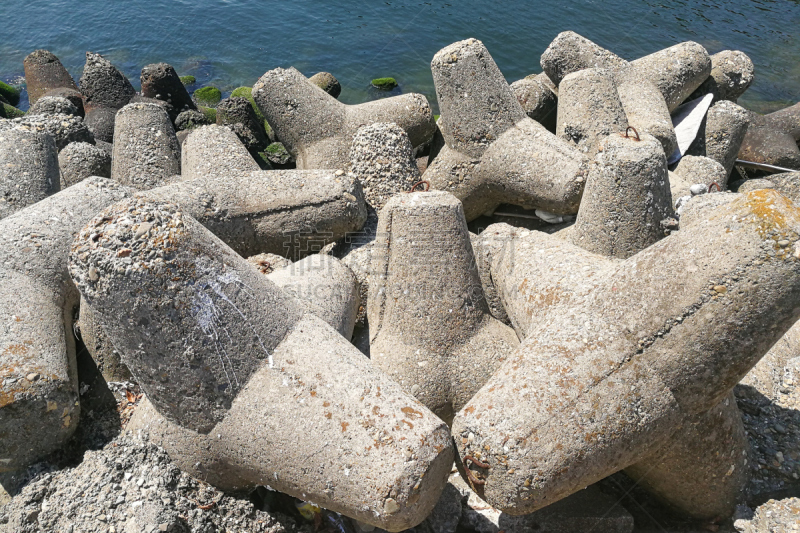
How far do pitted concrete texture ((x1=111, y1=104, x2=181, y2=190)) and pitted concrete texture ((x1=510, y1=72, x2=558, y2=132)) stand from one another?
2737 millimetres

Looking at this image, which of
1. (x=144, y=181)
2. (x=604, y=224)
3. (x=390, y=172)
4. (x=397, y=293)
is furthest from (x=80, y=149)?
(x=604, y=224)

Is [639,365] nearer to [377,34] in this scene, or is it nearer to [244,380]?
[244,380]

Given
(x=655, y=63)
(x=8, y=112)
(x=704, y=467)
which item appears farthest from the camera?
(x=8, y=112)

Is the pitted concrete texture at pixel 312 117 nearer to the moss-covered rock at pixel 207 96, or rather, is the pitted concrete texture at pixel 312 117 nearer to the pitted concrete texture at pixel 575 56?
the pitted concrete texture at pixel 575 56

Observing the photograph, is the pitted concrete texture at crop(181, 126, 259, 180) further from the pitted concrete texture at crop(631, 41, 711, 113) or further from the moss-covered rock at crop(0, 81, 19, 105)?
the moss-covered rock at crop(0, 81, 19, 105)

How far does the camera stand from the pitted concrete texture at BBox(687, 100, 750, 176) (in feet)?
15.5

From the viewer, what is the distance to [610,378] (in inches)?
81.9

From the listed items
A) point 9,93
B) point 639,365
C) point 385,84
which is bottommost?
point 9,93

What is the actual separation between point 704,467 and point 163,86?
6896 millimetres

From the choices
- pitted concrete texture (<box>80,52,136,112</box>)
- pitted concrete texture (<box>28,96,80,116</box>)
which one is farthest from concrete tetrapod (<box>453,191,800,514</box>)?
pitted concrete texture (<box>80,52,136,112</box>)

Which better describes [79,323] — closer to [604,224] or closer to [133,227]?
[133,227]

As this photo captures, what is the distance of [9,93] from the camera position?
9.96 meters

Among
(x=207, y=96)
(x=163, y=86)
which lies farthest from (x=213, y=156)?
(x=207, y=96)

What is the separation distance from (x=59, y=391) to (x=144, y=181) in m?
1.99
